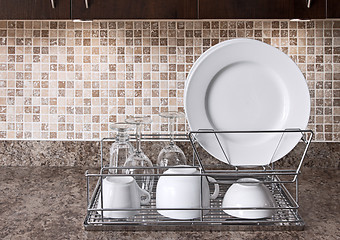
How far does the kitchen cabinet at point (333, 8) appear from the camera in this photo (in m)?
1.34

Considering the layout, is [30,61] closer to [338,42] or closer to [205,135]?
[205,135]

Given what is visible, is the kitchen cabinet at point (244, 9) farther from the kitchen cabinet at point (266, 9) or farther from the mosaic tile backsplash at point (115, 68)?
the mosaic tile backsplash at point (115, 68)

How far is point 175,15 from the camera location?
1.36 metres

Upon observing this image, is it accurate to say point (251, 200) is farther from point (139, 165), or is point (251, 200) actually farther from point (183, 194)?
point (139, 165)

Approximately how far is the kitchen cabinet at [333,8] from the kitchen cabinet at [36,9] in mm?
850

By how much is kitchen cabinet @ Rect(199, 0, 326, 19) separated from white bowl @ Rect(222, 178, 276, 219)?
567 millimetres

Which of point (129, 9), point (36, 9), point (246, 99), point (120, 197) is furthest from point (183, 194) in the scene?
point (36, 9)

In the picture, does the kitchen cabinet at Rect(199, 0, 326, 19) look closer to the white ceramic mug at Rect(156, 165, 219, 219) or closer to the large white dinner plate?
the large white dinner plate

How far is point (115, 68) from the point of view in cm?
174

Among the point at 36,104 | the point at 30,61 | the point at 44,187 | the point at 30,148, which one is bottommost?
the point at 44,187

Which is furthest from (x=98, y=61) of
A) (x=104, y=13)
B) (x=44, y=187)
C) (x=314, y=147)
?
(x=314, y=147)

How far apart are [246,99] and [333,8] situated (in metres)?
0.43

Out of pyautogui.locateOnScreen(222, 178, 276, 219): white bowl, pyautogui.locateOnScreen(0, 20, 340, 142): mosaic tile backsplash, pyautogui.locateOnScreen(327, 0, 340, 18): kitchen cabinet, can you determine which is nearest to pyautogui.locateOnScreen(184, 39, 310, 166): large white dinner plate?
pyautogui.locateOnScreen(222, 178, 276, 219): white bowl

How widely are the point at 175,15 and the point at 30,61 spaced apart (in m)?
0.72
